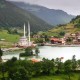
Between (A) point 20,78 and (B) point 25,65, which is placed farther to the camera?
(B) point 25,65

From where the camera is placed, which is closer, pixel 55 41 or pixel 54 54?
pixel 54 54

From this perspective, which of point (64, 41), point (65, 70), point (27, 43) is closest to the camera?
point (65, 70)

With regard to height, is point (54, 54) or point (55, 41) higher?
point (55, 41)

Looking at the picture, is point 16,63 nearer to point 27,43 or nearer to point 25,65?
point 25,65

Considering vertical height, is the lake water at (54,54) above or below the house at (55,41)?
below

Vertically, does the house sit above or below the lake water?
above

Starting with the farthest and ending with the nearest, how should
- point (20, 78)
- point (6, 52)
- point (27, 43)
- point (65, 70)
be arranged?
point (27, 43) → point (6, 52) → point (65, 70) → point (20, 78)

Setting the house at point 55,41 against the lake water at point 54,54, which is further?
the house at point 55,41

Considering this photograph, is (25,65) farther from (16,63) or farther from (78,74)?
(78,74)

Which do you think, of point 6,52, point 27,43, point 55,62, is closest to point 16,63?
point 55,62

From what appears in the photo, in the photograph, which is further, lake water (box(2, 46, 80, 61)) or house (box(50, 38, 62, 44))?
house (box(50, 38, 62, 44))
